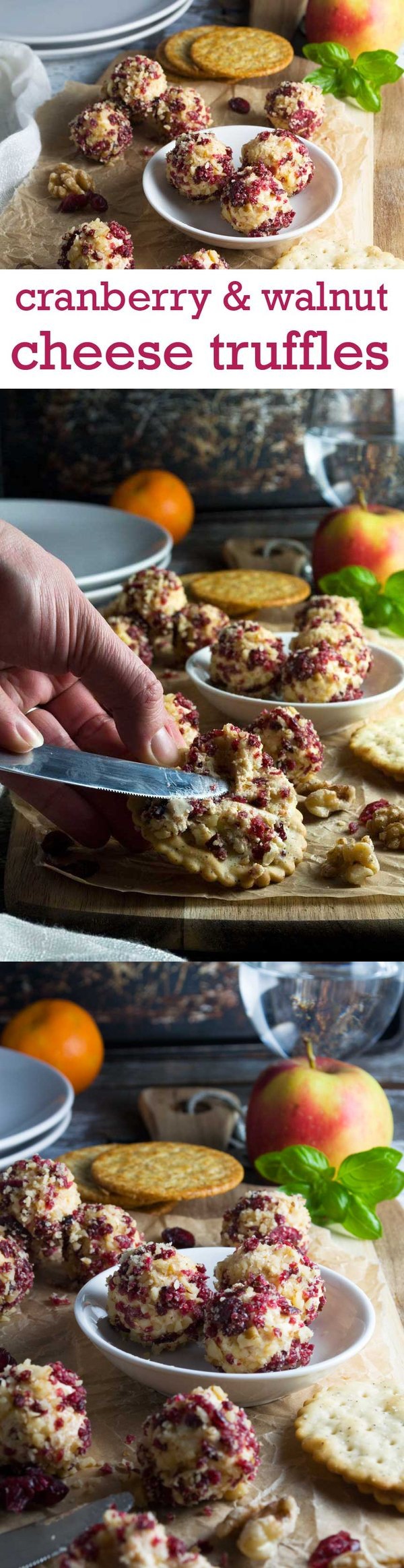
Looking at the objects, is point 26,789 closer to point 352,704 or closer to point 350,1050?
point 352,704

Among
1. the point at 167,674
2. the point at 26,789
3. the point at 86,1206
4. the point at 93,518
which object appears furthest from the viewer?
the point at 93,518

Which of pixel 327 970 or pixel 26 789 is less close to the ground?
pixel 26 789

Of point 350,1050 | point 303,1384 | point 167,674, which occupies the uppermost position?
point 167,674

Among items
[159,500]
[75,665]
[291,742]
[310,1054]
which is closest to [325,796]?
[291,742]

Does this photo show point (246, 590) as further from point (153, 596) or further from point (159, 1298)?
point (159, 1298)

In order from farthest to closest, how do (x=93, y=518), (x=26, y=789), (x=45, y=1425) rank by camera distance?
(x=93, y=518) < (x=26, y=789) < (x=45, y=1425)

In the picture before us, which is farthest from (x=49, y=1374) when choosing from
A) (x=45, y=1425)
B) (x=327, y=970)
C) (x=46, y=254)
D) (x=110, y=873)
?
(x=46, y=254)

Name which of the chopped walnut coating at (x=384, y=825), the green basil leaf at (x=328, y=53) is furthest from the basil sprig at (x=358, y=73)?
the chopped walnut coating at (x=384, y=825)
